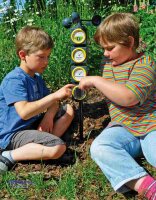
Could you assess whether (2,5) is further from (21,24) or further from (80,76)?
(80,76)

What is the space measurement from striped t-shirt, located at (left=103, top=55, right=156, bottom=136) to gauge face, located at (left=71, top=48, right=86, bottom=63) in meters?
0.27

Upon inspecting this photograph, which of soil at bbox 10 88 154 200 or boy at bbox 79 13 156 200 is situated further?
soil at bbox 10 88 154 200

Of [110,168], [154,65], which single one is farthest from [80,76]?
[110,168]

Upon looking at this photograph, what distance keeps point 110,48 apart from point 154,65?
0.35m

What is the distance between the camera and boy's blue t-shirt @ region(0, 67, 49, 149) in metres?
3.16

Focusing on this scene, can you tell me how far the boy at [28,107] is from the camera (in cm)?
312

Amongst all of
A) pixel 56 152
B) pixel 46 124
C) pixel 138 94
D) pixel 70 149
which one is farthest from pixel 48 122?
pixel 138 94

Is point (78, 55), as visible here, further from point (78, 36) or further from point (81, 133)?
point (81, 133)

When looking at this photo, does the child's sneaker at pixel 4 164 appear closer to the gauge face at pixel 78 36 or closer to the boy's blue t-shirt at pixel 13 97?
the boy's blue t-shirt at pixel 13 97

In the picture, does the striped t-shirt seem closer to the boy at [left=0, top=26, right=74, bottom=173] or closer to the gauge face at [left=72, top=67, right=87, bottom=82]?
the gauge face at [left=72, top=67, right=87, bottom=82]

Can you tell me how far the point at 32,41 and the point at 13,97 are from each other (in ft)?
1.55

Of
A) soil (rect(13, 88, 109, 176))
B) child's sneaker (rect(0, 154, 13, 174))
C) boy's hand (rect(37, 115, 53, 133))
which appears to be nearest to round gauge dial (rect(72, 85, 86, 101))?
soil (rect(13, 88, 109, 176))

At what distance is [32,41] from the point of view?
3.22m

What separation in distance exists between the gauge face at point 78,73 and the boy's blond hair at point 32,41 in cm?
29
